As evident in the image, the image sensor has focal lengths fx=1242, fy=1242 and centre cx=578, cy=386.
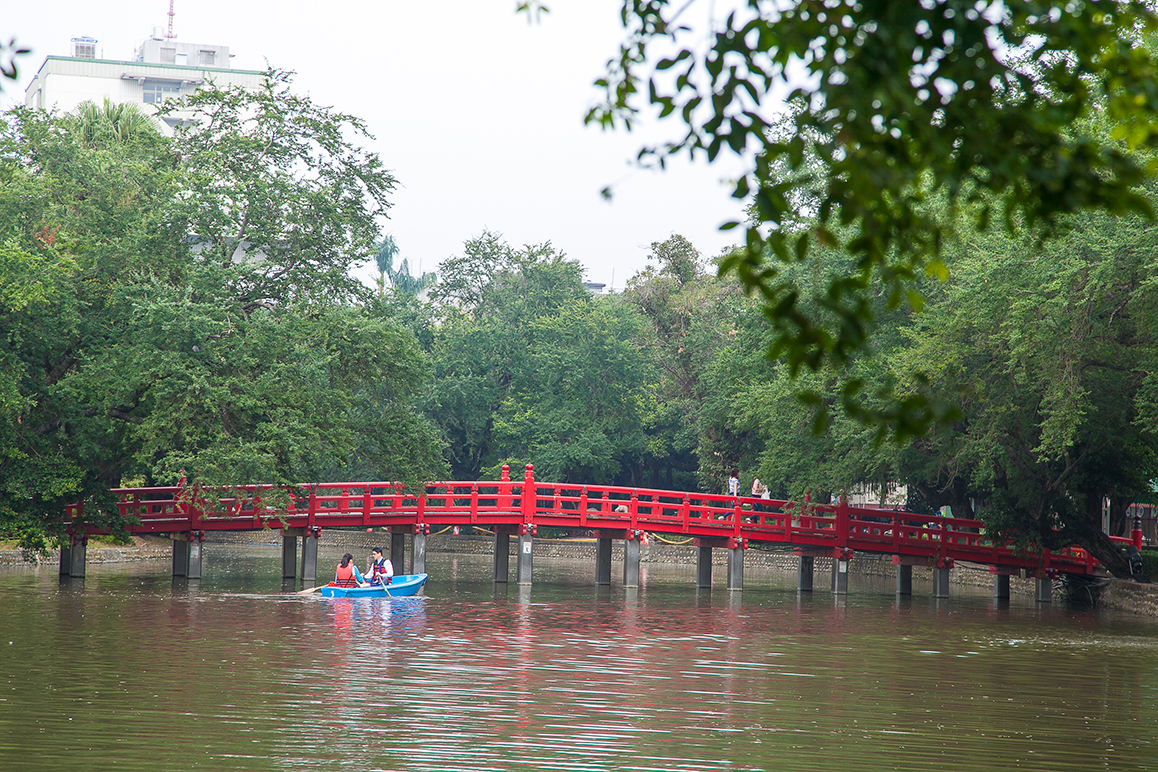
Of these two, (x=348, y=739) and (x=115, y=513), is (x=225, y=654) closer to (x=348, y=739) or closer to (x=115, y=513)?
(x=348, y=739)

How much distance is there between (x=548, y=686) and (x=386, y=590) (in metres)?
11.9

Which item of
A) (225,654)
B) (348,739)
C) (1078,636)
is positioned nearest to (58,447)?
(225,654)

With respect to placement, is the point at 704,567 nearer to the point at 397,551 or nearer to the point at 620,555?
the point at 397,551

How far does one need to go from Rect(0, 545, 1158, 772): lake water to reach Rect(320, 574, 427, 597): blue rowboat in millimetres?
264

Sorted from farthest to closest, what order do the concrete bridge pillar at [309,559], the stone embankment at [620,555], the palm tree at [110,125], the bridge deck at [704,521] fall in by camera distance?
the palm tree at [110,125], the bridge deck at [704,521], the concrete bridge pillar at [309,559], the stone embankment at [620,555]

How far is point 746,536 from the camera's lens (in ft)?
106

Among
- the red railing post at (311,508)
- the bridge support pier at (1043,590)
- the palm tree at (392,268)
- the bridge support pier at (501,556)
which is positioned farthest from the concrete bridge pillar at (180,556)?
the palm tree at (392,268)

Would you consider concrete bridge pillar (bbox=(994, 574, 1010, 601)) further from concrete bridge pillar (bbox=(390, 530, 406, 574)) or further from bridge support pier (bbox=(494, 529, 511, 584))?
concrete bridge pillar (bbox=(390, 530, 406, 574))

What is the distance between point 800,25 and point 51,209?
88.6 ft

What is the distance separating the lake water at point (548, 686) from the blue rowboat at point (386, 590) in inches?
10.4

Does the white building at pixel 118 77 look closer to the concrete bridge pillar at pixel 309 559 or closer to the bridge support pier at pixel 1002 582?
the concrete bridge pillar at pixel 309 559

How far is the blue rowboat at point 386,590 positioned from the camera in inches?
1026

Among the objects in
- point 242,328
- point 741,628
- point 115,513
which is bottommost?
point 741,628

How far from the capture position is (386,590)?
26.4m
